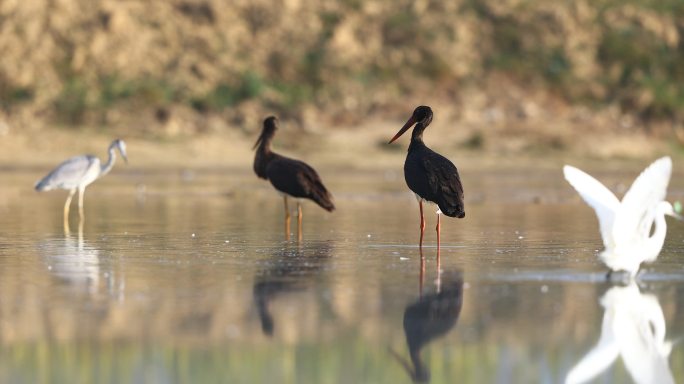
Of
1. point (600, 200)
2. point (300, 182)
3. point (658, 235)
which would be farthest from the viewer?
point (300, 182)

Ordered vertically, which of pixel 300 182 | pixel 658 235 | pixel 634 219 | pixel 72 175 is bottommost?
pixel 658 235

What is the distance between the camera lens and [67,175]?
1945cm

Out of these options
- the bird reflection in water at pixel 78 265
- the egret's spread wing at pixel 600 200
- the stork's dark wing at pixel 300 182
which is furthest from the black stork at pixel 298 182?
the egret's spread wing at pixel 600 200

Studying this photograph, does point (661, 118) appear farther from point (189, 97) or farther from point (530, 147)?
point (189, 97)

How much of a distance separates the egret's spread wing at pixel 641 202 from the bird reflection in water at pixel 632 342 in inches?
18.0

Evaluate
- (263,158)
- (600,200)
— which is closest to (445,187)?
(600,200)

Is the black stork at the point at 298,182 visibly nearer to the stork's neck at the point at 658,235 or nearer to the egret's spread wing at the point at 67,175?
the egret's spread wing at the point at 67,175

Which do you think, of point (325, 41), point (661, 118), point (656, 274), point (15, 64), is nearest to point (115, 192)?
point (656, 274)

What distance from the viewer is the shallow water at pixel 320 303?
678cm

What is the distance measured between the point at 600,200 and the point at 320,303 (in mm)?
2538

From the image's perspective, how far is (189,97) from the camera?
137 feet

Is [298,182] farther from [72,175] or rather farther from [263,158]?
[72,175]

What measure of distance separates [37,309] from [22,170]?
25815mm

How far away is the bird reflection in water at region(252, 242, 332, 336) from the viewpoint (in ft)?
28.8
